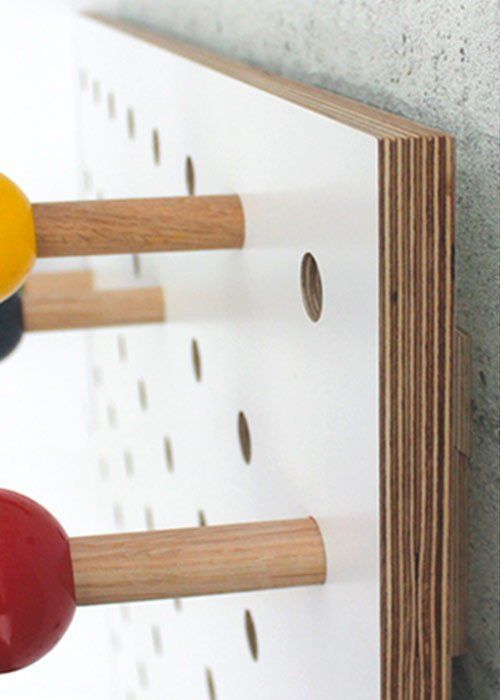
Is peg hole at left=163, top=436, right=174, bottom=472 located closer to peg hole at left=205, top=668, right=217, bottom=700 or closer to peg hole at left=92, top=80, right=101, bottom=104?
peg hole at left=205, top=668, right=217, bottom=700

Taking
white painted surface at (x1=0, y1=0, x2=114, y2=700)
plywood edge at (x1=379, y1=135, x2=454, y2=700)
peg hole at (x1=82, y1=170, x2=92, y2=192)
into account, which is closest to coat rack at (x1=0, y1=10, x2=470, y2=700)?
plywood edge at (x1=379, y1=135, x2=454, y2=700)

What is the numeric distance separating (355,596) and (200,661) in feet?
0.80

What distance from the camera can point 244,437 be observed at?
36cm

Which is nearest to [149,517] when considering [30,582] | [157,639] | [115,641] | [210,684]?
[157,639]

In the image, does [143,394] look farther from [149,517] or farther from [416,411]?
[416,411]

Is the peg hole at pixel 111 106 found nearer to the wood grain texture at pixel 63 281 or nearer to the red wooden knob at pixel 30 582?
the wood grain texture at pixel 63 281

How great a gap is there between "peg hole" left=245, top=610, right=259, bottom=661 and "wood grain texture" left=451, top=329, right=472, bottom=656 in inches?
3.9

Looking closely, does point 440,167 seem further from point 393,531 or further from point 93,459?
point 93,459

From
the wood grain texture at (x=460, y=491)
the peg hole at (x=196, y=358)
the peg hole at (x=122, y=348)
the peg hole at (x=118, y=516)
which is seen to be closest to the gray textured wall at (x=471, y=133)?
the wood grain texture at (x=460, y=491)

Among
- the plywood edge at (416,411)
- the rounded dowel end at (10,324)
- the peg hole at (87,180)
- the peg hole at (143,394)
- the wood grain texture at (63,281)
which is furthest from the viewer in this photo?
the peg hole at (87,180)

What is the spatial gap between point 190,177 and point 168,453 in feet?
0.46

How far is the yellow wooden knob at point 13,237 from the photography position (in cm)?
27

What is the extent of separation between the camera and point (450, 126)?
26 cm

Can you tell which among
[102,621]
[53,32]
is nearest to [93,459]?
[102,621]
